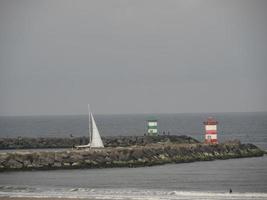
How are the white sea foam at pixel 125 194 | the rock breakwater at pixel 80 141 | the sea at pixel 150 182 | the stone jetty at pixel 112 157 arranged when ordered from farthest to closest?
the rock breakwater at pixel 80 141 → the stone jetty at pixel 112 157 → the sea at pixel 150 182 → the white sea foam at pixel 125 194

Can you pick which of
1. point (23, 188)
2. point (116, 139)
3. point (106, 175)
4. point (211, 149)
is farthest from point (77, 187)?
point (116, 139)

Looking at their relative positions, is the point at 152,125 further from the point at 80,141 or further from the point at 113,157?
the point at 113,157

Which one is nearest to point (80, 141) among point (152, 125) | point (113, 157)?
point (152, 125)

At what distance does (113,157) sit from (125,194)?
59.8 ft

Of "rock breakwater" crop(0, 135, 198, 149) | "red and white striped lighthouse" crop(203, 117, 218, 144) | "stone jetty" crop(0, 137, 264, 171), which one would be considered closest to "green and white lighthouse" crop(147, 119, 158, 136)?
"rock breakwater" crop(0, 135, 198, 149)

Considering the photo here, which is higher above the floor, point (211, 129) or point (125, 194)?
point (211, 129)

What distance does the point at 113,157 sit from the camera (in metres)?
58.8

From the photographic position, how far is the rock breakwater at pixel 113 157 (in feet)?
184

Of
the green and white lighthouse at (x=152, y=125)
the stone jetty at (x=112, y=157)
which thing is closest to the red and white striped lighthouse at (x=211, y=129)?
the stone jetty at (x=112, y=157)

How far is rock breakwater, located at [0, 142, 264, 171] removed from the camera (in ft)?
184

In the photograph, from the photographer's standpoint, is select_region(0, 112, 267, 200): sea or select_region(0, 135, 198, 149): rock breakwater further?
select_region(0, 135, 198, 149): rock breakwater

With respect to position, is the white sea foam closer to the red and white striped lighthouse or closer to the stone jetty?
the stone jetty

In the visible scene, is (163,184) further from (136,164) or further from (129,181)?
(136,164)

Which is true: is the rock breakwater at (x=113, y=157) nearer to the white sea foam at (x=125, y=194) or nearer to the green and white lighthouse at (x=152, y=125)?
the white sea foam at (x=125, y=194)
